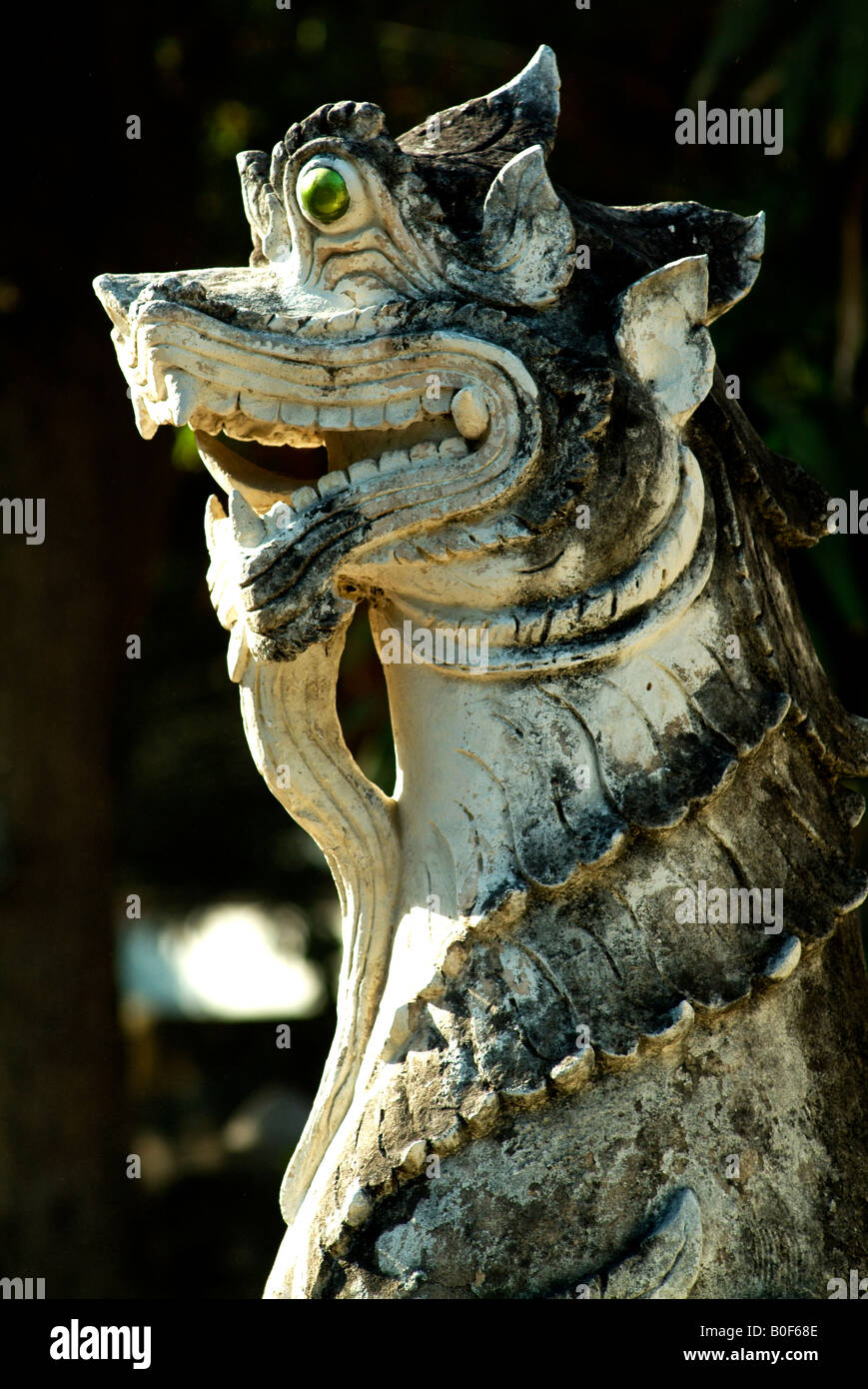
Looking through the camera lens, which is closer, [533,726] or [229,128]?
[533,726]

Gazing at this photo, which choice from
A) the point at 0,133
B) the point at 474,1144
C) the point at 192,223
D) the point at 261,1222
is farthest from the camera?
the point at 261,1222

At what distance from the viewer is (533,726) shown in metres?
2.21

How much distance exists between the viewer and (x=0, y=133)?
5645mm

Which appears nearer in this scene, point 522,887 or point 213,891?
point 522,887

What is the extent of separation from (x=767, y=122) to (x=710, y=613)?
9.91ft

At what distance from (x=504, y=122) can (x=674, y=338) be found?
446 millimetres

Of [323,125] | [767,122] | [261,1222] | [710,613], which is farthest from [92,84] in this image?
[261,1222]

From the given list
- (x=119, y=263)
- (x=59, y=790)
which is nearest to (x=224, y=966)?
(x=59, y=790)

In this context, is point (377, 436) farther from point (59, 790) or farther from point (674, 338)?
point (59, 790)

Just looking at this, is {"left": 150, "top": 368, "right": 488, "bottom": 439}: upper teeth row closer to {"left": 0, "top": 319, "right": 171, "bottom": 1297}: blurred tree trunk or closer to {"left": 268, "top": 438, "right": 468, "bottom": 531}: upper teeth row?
{"left": 268, "top": 438, "right": 468, "bottom": 531}: upper teeth row

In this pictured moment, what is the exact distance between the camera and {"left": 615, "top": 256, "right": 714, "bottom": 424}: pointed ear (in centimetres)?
225

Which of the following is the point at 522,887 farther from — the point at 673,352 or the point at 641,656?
the point at 673,352

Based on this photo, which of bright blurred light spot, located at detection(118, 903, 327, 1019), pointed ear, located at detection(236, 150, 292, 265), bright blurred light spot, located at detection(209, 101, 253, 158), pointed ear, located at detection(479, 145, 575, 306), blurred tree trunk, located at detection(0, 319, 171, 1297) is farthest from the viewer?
bright blurred light spot, located at detection(118, 903, 327, 1019)

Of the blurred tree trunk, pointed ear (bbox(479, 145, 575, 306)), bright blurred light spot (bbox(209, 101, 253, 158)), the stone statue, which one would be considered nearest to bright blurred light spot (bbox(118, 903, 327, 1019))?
the blurred tree trunk
